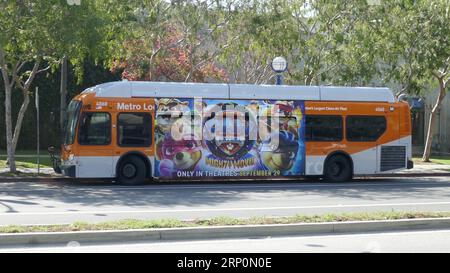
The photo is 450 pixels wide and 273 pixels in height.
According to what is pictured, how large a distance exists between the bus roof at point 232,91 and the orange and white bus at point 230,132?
3 cm

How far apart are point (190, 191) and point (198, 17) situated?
9368 mm

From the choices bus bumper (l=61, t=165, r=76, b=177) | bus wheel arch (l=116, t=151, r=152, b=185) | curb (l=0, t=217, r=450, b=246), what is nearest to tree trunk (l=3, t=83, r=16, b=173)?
bus bumper (l=61, t=165, r=76, b=177)

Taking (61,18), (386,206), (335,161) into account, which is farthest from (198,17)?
(386,206)

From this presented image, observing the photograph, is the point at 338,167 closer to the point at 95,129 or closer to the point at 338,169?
the point at 338,169

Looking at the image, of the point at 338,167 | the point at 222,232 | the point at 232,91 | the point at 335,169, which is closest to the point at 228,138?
the point at 232,91

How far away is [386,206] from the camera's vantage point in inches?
590

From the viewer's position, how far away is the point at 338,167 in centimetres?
2212

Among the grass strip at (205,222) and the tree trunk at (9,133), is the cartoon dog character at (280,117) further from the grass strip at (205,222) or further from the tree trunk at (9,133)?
the grass strip at (205,222)

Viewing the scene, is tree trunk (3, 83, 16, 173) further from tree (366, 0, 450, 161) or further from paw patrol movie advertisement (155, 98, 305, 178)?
tree (366, 0, 450, 161)

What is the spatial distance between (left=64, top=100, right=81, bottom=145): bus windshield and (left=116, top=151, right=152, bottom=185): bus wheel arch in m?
1.69

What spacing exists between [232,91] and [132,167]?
3984mm

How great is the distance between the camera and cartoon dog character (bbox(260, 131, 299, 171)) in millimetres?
21281

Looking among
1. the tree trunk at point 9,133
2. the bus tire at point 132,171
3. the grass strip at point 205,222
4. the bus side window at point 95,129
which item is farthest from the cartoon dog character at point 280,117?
the grass strip at point 205,222

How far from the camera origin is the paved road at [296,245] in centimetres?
912
